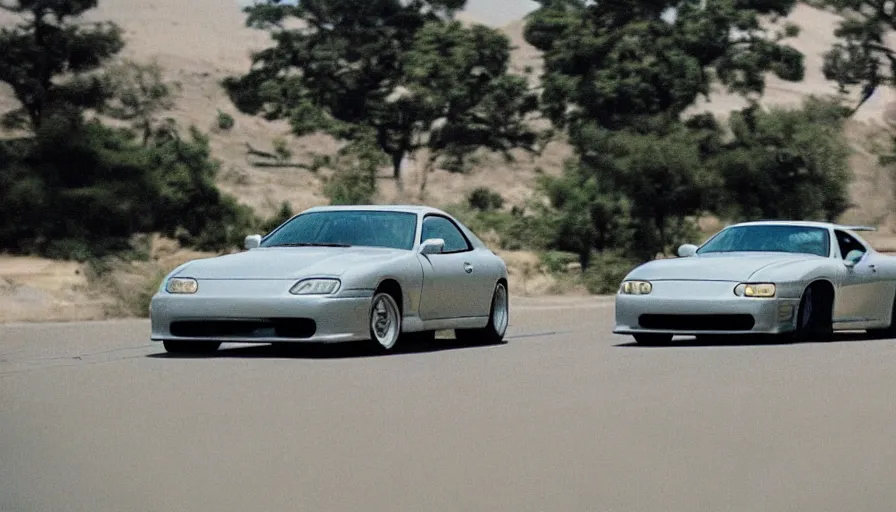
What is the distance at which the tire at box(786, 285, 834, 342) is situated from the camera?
18312mm

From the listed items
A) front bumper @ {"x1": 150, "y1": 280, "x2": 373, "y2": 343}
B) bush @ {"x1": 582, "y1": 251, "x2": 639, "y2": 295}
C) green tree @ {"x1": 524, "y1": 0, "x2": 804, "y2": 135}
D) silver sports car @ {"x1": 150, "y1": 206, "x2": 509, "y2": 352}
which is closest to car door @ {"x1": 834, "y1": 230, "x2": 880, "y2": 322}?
silver sports car @ {"x1": 150, "y1": 206, "x2": 509, "y2": 352}

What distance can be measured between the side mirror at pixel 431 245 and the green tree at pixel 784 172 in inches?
1395

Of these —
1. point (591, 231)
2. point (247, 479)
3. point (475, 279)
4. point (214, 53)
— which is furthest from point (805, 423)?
point (214, 53)

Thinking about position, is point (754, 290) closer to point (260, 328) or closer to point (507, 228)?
point (260, 328)

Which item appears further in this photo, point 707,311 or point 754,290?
point 754,290

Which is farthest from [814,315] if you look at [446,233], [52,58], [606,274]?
[52,58]

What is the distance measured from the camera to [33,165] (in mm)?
49344

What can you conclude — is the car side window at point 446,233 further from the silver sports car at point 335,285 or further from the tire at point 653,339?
the tire at point 653,339

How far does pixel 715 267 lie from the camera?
18172mm

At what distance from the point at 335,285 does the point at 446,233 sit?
103 inches

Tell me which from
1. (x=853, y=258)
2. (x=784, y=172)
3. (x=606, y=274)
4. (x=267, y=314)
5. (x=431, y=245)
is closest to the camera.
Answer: (x=267, y=314)

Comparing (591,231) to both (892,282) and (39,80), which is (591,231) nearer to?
(39,80)

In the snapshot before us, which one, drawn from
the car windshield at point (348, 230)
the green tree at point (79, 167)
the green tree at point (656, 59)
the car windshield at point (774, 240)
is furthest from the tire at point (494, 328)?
the green tree at point (656, 59)

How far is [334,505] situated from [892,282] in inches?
512
